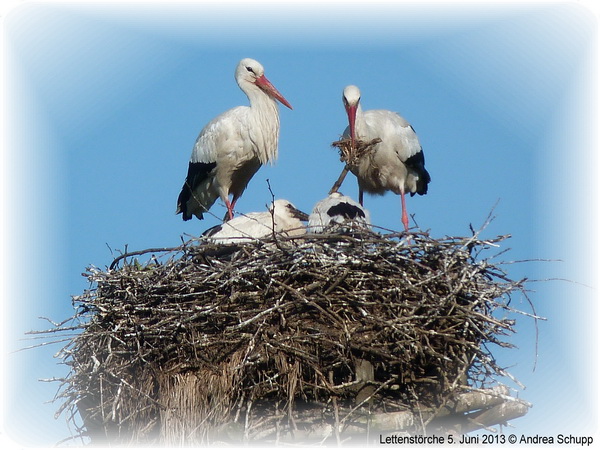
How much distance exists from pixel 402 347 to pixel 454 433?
61 centimetres

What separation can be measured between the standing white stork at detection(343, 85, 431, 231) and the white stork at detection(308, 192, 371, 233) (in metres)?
1.41

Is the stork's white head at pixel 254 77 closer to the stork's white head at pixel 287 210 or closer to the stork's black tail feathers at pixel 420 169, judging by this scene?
the stork's black tail feathers at pixel 420 169

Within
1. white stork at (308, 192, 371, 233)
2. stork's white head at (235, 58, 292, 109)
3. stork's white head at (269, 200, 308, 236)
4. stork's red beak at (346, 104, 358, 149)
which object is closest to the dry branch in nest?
white stork at (308, 192, 371, 233)

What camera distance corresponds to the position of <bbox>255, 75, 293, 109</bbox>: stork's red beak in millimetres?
8586

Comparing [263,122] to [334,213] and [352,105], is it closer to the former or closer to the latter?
[352,105]

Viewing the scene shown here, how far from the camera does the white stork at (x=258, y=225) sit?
678cm

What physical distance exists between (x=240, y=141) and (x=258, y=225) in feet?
5.58

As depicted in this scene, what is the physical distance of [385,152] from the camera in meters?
8.46

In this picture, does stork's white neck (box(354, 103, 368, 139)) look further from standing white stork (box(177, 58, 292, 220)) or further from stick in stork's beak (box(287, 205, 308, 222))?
stick in stork's beak (box(287, 205, 308, 222))

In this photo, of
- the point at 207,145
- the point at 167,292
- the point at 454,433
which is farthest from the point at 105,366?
the point at 207,145

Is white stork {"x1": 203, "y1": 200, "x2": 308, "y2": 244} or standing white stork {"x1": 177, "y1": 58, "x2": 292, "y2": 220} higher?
standing white stork {"x1": 177, "y1": 58, "x2": 292, "y2": 220}

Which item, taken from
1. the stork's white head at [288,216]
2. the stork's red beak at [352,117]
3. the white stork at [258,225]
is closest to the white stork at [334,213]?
the white stork at [258,225]

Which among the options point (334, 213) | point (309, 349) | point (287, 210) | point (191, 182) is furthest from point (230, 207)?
point (309, 349)

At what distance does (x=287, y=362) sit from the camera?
588 cm
